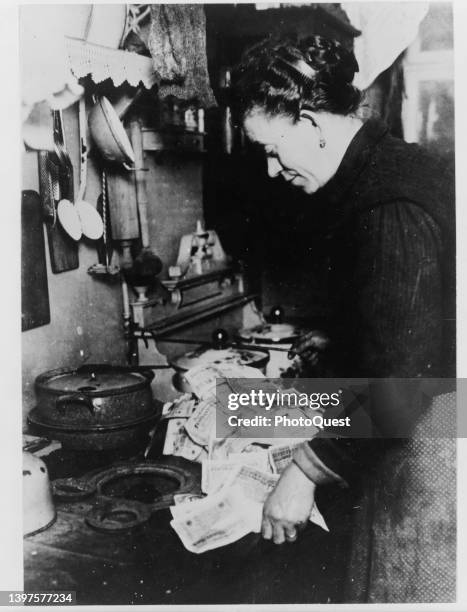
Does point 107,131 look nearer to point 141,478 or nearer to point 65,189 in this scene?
point 65,189

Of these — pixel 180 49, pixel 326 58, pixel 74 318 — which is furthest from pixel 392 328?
pixel 74 318

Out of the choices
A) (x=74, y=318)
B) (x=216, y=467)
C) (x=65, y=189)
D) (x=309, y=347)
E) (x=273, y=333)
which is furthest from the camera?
(x=273, y=333)

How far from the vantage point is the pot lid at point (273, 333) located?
2.23m

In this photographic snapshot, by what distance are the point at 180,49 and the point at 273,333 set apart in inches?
45.9

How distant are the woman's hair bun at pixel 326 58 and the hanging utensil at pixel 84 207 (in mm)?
764

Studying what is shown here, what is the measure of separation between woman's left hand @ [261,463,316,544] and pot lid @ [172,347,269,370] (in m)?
0.70

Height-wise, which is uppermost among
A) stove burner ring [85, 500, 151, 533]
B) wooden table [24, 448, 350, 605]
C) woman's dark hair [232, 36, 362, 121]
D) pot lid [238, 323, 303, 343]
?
woman's dark hair [232, 36, 362, 121]

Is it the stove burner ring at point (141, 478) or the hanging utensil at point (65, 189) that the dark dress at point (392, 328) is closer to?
the stove burner ring at point (141, 478)

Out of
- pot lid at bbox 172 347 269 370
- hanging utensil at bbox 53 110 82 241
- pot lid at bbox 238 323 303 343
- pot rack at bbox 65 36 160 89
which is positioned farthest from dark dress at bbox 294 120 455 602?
pot lid at bbox 238 323 303 343

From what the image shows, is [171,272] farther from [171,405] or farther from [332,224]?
[332,224]

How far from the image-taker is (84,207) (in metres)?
1.75

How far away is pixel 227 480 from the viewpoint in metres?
1.26

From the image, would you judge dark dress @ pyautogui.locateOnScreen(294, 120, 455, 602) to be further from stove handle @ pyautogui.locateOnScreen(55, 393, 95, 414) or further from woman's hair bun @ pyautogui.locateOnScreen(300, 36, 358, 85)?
stove handle @ pyautogui.locateOnScreen(55, 393, 95, 414)

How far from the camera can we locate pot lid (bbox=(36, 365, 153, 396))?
138cm
